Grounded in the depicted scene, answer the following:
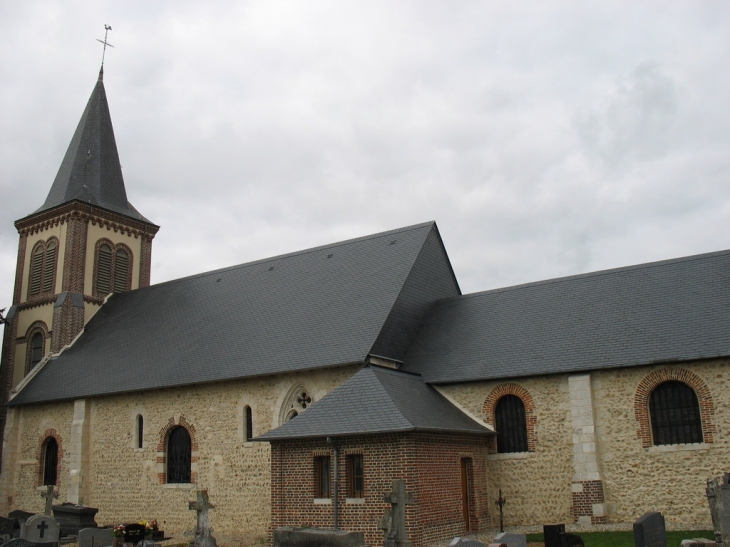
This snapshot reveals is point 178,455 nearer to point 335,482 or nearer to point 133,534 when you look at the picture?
point 133,534

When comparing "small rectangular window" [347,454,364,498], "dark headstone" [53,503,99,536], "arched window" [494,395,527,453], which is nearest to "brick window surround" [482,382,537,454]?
"arched window" [494,395,527,453]

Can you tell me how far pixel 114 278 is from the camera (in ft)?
103

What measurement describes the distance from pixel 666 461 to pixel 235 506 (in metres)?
11.1

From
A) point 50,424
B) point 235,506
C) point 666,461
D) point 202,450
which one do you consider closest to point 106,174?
point 50,424

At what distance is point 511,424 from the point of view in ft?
59.1

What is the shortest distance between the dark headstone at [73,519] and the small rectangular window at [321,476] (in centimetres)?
807

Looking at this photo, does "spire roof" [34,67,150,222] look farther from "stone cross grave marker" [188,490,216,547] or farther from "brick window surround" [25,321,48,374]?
"stone cross grave marker" [188,490,216,547]

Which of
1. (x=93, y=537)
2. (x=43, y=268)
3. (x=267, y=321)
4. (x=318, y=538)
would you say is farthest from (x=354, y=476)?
(x=43, y=268)

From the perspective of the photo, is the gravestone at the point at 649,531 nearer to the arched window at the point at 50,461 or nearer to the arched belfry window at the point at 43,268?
the arched window at the point at 50,461

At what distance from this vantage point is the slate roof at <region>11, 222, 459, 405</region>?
798 inches

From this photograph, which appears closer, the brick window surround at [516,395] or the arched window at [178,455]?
the brick window surround at [516,395]

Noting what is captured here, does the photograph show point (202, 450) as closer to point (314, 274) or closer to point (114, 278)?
point (314, 274)

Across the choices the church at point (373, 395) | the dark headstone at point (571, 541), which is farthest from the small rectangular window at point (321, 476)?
the dark headstone at point (571, 541)

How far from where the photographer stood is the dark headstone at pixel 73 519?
20469 mm
